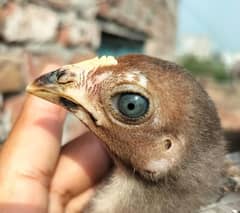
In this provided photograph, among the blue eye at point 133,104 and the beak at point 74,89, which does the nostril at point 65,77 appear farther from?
the blue eye at point 133,104

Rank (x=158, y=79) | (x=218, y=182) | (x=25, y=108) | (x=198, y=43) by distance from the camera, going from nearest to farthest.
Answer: (x=158, y=79) → (x=218, y=182) → (x=25, y=108) → (x=198, y=43)

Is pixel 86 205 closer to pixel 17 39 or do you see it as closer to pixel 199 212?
pixel 199 212

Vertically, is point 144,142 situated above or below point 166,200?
above

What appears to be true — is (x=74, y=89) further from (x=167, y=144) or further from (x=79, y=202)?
(x=79, y=202)

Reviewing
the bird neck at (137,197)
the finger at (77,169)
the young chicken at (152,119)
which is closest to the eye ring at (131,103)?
the young chicken at (152,119)

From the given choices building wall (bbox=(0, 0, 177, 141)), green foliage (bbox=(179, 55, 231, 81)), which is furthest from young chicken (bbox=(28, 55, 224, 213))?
green foliage (bbox=(179, 55, 231, 81))

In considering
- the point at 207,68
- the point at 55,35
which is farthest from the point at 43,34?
the point at 207,68

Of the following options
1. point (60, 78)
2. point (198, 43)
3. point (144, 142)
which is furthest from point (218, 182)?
point (198, 43)
